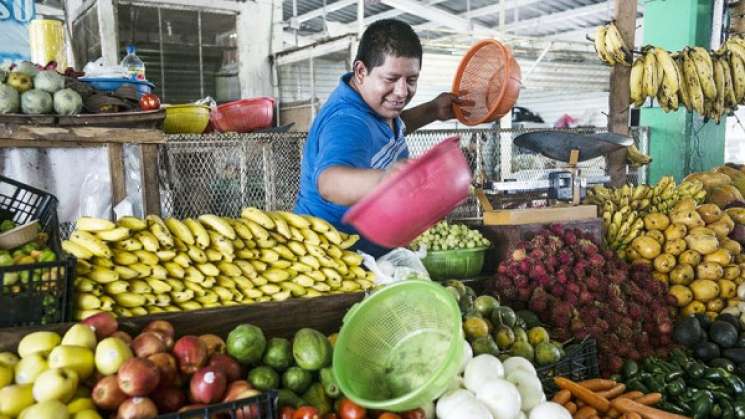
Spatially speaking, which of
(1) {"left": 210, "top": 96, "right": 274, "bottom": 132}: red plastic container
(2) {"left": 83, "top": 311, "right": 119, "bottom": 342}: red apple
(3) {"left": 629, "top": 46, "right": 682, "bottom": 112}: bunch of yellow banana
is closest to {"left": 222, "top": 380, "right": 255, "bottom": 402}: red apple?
(2) {"left": 83, "top": 311, "right": 119, "bottom": 342}: red apple

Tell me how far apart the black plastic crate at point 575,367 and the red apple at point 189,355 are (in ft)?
4.57

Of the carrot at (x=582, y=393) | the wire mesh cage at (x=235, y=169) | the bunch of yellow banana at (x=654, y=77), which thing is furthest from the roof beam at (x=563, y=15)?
the carrot at (x=582, y=393)

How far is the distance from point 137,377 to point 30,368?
376 millimetres

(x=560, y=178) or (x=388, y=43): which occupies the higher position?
(x=388, y=43)

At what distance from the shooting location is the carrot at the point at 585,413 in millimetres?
2303

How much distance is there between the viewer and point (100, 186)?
3623 millimetres

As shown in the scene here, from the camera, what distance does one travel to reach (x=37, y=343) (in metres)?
1.79

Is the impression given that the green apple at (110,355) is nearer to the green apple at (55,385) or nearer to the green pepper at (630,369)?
the green apple at (55,385)

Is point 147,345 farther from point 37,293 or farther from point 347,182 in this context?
point 347,182

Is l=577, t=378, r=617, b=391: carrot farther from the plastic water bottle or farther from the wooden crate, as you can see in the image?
the plastic water bottle

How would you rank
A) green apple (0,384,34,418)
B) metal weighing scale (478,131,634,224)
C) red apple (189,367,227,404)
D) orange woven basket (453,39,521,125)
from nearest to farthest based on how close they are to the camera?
green apple (0,384,34,418) < red apple (189,367,227,404) < orange woven basket (453,39,521,125) < metal weighing scale (478,131,634,224)

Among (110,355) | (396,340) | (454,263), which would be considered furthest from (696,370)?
(110,355)

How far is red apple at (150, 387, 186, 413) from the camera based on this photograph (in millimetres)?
1674

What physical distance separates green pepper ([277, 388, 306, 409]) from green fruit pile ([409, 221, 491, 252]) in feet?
6.38
